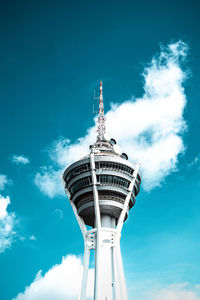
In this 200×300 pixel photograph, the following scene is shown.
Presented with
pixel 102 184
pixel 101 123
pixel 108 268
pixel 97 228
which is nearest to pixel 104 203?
pixel 102 184

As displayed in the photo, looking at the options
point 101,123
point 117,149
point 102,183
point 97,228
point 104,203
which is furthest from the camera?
point 101,123

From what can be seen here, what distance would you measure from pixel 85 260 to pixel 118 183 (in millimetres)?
20094

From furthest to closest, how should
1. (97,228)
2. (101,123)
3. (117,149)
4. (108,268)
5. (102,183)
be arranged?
(101,123)
(117,149)
(102,183)
(97,228)
(108,268)

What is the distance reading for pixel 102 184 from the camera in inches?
2874

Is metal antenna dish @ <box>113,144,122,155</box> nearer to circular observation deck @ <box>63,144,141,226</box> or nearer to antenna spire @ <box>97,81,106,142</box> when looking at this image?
circular observation deck @ <box>63,144,141,226</box>

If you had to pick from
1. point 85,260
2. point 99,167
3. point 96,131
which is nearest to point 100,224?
point 85,260

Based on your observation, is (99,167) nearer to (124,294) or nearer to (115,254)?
(115,254)

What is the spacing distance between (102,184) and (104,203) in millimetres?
4708

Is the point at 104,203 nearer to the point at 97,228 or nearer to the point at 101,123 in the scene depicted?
the point at 97,228

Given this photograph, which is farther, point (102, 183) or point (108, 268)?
point (102, 183)

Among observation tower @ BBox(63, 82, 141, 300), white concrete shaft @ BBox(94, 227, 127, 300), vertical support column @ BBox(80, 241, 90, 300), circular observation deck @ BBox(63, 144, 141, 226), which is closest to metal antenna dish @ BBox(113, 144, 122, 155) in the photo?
observation tower @ BBox(63, 82, 141, 300)

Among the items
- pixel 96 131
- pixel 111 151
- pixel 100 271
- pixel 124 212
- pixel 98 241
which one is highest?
pixel 96 131

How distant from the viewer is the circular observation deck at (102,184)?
72625 millimetres

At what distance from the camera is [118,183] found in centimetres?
7481
